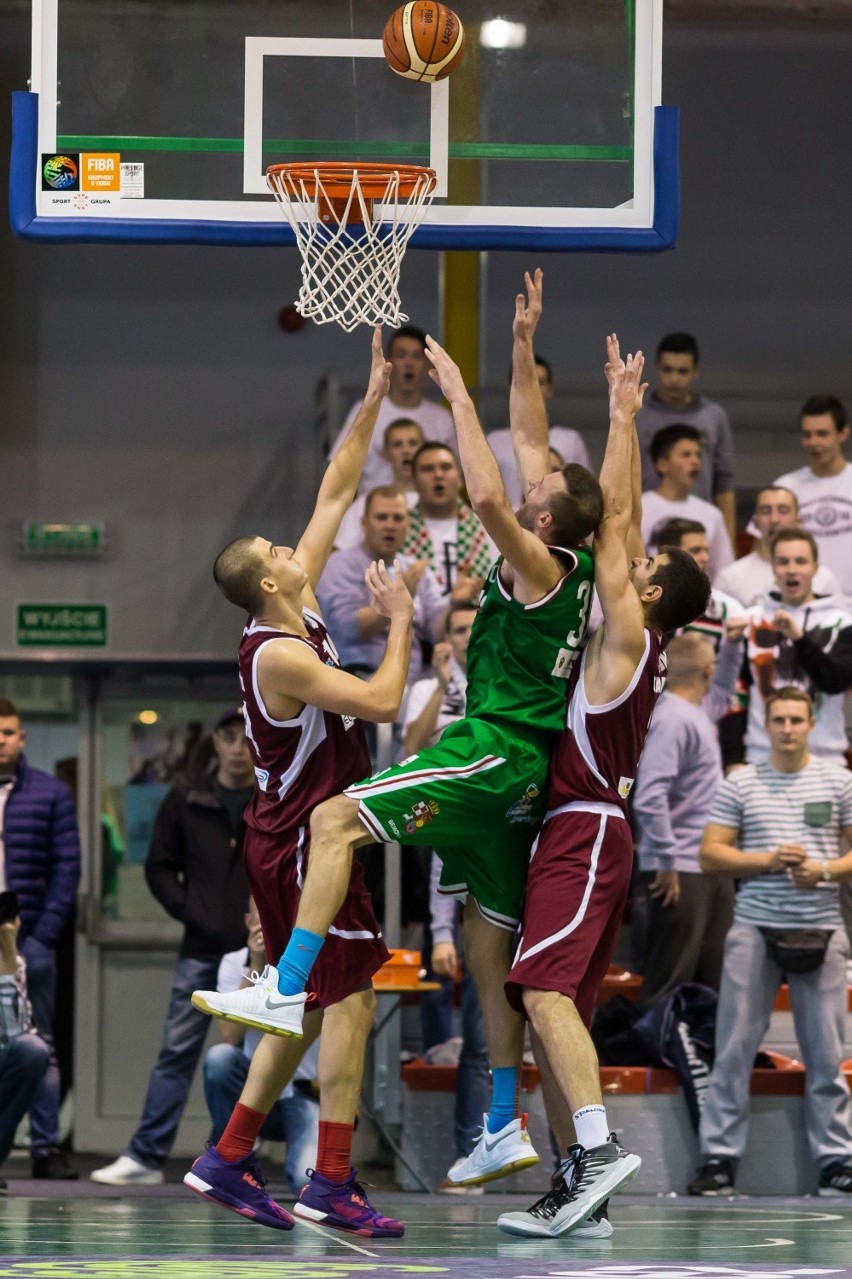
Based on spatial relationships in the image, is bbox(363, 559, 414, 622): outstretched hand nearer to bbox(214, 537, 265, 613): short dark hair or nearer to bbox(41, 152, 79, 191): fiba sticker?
bbox(214, 537, 265, 613): short dark hair

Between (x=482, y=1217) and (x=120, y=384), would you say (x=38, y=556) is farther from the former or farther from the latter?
(x=482, y=1217)

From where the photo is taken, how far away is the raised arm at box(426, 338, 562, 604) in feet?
20.6

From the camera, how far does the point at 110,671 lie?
14.0 metres

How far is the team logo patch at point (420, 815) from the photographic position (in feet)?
20.4

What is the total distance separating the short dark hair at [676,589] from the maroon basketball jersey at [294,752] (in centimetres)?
112

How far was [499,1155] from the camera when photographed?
21.3 ft

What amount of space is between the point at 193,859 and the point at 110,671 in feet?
14.2

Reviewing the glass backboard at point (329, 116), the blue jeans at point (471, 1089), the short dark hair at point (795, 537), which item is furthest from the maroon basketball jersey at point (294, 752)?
the short dark hair at point (795, 537)

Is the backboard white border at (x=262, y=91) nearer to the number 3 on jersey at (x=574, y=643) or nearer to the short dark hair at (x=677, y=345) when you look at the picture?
the number 3 on jersey at (x=574, y=643)

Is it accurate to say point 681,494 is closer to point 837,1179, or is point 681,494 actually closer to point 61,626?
point 837,1179

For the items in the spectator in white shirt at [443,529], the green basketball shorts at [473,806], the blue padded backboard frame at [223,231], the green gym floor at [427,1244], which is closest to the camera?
the green gym floor at [427,1244]

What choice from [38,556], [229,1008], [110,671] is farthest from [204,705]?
[229,1008]

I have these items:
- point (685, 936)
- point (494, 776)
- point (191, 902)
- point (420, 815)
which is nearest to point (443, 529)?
point (191, 902)

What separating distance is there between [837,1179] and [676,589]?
344 cm
